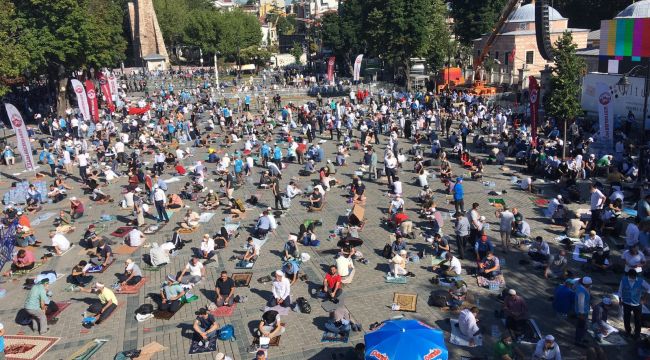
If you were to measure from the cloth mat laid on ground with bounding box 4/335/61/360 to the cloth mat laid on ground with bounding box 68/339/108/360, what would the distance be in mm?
815

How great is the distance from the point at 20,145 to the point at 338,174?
14.7m

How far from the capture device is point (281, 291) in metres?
12.4

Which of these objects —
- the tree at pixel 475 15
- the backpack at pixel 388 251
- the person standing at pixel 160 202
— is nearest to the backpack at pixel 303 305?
the backpack at pixel 388 251

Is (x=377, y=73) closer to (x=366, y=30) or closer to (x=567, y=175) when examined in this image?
(x=366, y=30)

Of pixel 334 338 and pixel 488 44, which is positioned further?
pixel 488 44

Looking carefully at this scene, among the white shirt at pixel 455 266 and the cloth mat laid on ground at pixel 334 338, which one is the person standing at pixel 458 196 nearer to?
the white shirt at pixel 455 266

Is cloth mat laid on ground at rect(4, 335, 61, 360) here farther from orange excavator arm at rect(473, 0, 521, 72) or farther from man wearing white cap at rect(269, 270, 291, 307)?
orange excavator arm at rect(473, 0, 521, 72)

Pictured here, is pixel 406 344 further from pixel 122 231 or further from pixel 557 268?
pixel 122 231

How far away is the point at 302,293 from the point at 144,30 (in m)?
82.6

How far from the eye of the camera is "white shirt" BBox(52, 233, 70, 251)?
16672 millimetres

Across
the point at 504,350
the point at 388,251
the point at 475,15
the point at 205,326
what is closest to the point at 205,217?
the point at 388,251

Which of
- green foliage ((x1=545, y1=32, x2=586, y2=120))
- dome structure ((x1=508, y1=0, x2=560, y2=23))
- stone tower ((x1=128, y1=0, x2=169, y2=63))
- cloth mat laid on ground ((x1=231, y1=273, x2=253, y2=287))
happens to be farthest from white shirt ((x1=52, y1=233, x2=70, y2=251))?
stone tower ((x1=128, y1=0, x2=169, y2=63))

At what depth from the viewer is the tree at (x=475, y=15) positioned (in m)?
56.7

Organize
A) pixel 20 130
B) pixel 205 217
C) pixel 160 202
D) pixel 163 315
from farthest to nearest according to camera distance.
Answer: pixel 20 130
pixel 205 217
pixel 160 202
pixel 163 315
